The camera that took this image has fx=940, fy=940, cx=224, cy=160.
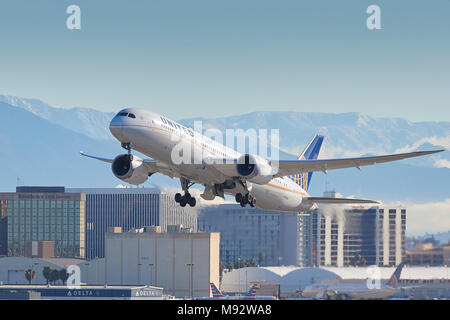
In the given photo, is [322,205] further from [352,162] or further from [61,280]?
[61,280]

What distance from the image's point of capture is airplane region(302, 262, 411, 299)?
64.9 m

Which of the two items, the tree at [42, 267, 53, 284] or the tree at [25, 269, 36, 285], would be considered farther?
the tree at [25, 269, 36, 285]

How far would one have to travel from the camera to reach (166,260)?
116625 millimetres

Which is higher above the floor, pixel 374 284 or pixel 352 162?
pixel 352 162

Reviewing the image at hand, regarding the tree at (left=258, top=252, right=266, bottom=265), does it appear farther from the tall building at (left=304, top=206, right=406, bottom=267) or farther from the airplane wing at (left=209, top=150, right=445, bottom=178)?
the airplane wing at (left=209, top=150, right=445, bottom=178)

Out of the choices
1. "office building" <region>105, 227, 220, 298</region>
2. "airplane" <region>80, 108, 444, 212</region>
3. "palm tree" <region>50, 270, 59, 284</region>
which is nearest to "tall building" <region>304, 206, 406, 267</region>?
"airplane" <region>80, 108, 444, 212</region>

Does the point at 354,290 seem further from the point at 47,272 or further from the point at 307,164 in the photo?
the point at 47,272

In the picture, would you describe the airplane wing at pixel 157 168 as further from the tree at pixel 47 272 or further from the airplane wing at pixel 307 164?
the tree at pixel 47 272

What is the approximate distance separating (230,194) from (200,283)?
2072 inches

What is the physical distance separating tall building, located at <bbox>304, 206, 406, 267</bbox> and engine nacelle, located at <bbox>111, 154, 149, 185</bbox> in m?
19.3

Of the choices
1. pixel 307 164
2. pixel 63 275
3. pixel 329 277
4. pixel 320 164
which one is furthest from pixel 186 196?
pixel 63 275

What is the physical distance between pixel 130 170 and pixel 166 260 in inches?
2310

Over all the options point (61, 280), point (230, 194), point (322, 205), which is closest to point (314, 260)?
point (322, 205)
